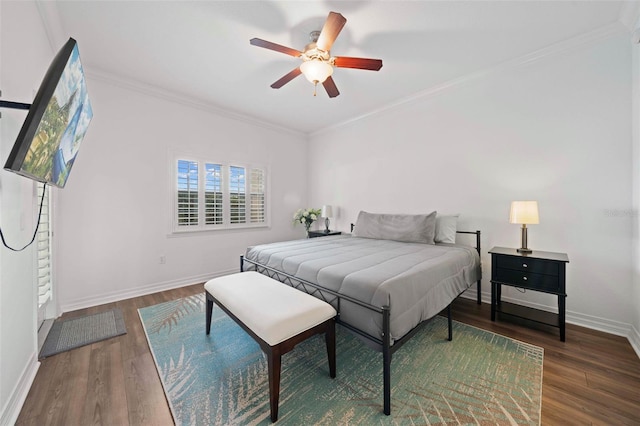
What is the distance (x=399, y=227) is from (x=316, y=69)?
2.23 m

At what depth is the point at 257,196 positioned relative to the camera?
4.94 meters

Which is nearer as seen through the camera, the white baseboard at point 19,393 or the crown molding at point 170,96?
the white baseboard at point 19,393

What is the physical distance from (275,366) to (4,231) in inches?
69.3

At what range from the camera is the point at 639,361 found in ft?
6.58

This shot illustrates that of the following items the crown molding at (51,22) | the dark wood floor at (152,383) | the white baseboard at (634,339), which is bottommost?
the dark wood floor at (152,383)

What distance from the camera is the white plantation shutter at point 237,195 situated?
4551 millimetres

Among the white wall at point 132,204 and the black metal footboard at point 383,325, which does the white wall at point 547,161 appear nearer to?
the black metal footboard at point 383,325

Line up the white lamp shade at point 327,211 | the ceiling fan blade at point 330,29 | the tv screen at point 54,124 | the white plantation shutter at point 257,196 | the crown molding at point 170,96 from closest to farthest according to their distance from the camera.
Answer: the tv screen at point 54,124, the ceiling fan blade at point 330,29, the crown molding at point 170,96, the white plantation shutter at point 257,196, the white lamp shade at point 327,211

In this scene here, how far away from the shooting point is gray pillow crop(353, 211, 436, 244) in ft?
10.7

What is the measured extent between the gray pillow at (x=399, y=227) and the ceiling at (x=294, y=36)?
1.88m

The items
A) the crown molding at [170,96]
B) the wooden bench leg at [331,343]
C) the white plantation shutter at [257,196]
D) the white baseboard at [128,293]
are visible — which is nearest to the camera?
the wooden bench leg at [331,343]

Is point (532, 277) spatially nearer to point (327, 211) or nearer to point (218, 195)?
point (327, 211)

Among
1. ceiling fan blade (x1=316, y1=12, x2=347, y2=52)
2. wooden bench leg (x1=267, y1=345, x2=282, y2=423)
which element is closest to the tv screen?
wooden bench leg (x1=267, y1=345, x2=282, y2=423)

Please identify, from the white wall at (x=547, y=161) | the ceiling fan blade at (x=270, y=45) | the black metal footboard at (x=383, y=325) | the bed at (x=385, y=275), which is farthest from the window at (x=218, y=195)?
the white wall at (x=547, y=161)
